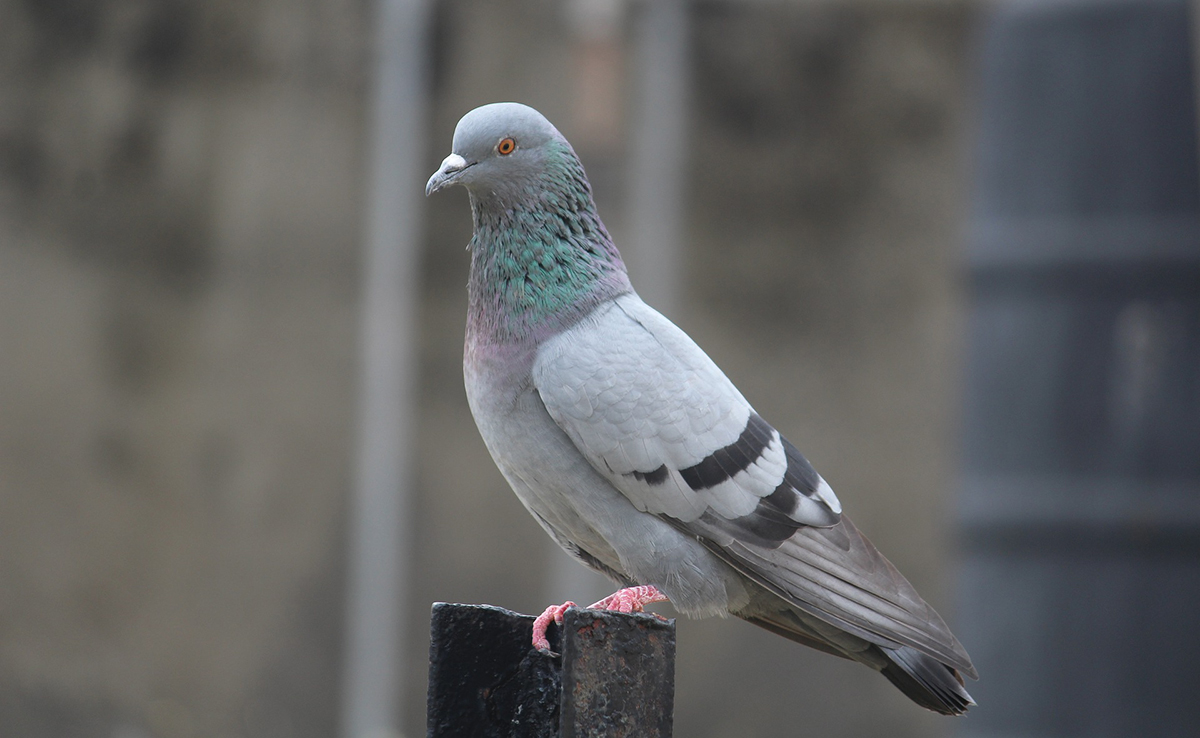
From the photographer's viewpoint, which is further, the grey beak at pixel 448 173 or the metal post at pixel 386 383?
the metal post at pixel 386 383

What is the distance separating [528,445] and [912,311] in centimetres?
404

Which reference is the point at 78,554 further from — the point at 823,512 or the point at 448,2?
the point at 823,512

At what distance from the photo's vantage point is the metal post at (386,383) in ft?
20.0

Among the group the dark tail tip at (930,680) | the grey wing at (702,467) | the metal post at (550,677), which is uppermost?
the grey wing at (702,467)

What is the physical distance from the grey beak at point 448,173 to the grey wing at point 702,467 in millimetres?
423

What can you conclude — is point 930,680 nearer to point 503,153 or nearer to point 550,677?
point 550,677

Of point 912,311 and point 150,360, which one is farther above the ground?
point 912,311

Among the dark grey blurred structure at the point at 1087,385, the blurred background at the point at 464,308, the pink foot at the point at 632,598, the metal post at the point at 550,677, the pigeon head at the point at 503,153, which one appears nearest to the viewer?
the metal post at the point at 550,677

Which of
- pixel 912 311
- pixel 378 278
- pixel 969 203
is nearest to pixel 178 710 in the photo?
pixel 378 278

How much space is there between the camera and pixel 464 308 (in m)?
6.23

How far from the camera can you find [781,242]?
20.3 ft

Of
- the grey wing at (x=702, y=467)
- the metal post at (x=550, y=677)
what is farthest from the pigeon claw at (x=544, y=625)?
the grey wing at (x=702, y=467)

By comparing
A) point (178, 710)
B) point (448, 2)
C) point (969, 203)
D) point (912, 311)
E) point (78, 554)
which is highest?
point (448, 2)

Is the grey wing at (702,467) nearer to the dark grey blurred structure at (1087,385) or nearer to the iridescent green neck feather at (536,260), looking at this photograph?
the iridescent green neck feather at (536,260)
